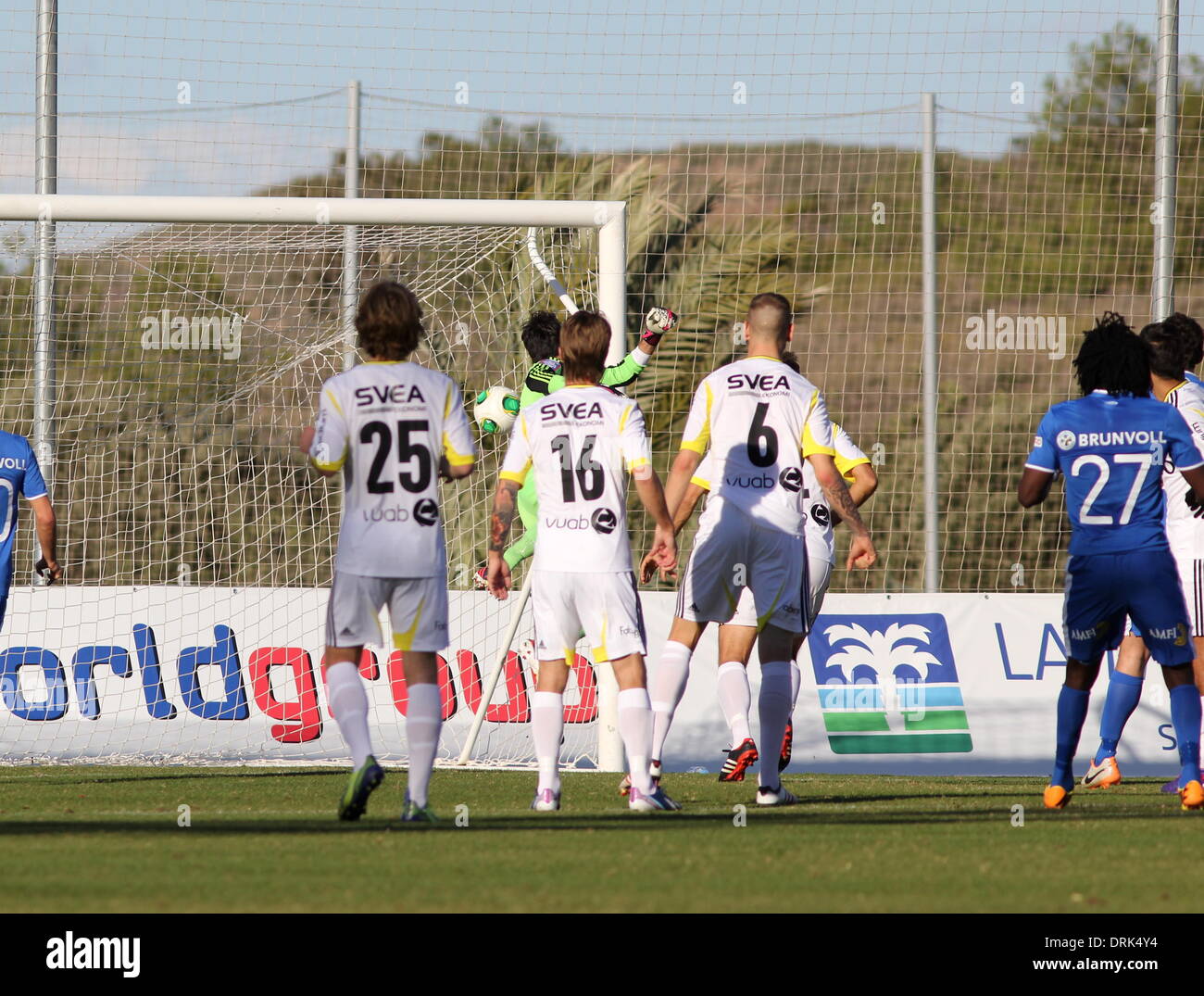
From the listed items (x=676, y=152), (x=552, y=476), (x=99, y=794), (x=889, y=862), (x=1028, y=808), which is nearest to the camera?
(x=889, y=862)

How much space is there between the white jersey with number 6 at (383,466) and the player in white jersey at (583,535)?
60cm

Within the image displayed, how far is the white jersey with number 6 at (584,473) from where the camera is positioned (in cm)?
680

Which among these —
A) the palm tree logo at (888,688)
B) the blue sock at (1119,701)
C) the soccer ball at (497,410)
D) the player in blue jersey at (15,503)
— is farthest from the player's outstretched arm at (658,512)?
the palm tree logo at (888,688)

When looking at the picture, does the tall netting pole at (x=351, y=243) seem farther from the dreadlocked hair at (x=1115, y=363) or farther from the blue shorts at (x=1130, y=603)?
the blue shorts at (x=1130, y=603)

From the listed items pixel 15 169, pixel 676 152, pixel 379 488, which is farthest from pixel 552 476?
pixel 676 152

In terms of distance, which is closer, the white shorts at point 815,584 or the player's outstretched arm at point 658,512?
the player's outstretched arm at point 658,512

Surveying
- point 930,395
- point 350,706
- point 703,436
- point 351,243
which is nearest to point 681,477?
point 703,436

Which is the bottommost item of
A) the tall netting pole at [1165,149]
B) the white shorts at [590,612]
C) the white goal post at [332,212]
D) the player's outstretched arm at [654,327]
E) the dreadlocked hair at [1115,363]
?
the white shorts at [590,612]

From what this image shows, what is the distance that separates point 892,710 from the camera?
36.7 ft

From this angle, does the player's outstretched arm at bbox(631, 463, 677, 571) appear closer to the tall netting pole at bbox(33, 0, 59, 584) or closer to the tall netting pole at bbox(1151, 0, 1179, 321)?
the tall netting pole at bbox(33, 0, 59, 584)

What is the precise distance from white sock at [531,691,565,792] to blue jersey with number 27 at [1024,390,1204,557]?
2.28 m

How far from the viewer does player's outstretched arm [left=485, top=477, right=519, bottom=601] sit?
692cm

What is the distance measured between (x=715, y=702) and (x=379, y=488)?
5350 millimetres
